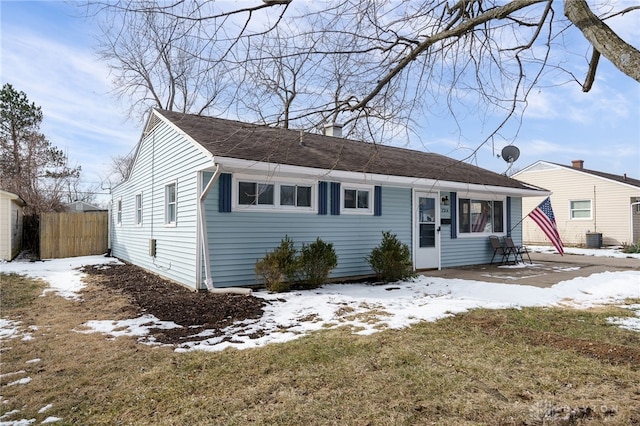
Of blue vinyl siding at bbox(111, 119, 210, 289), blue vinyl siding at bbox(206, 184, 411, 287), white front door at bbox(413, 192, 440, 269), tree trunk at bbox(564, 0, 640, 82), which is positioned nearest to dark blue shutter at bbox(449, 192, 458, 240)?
white front door at bbox(413, 192, 440, 269)

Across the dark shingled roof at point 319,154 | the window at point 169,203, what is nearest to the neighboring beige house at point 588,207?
the dark shingled roof at point 319,154

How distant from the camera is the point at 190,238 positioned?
8188mm

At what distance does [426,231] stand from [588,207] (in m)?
15.4

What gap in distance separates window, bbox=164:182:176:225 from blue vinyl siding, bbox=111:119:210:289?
0.16 metres

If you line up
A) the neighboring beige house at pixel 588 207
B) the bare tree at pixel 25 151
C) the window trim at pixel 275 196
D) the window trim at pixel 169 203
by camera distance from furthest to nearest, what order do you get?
the bare tree at pixel 25 151
the neighboring beige house at pixel 588 207
the window trim at pixel 169 203
the window trim at pixel 275 196

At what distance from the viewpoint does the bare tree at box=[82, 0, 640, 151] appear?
12.5ft

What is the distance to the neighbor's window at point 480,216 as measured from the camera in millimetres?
11875

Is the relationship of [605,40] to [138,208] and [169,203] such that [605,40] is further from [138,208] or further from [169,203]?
[138,208]

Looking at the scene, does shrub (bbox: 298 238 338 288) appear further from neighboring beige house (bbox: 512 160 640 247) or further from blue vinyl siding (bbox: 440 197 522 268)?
neighboring beige house (bbox: 512 160 640 247)

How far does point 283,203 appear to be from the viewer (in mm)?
8656

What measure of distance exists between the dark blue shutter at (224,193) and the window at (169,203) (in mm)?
2333

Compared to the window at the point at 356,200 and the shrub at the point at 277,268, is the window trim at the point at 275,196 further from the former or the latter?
the shrub at the point at 277,268

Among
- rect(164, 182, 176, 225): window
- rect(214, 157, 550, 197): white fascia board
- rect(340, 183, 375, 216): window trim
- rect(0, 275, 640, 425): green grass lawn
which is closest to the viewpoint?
rect(0, 275, 640, 425): green grass lawn

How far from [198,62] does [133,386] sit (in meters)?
3.13
